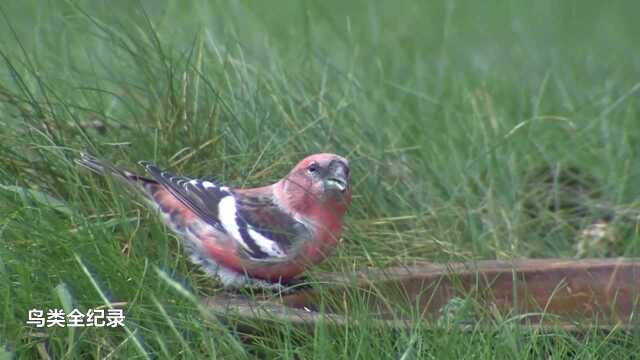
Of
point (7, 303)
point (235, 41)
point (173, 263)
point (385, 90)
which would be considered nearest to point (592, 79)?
point (385, 90)

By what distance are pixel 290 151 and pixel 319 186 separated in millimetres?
627

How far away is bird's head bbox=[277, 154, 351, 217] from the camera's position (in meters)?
4.49

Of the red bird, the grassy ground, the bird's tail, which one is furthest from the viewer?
the bird's tail

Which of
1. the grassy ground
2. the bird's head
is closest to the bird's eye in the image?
the bird's head

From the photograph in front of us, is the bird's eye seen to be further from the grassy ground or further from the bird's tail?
the bird's tail

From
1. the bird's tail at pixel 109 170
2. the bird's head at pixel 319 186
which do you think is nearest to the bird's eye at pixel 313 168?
the bird's head at pixel 319 186

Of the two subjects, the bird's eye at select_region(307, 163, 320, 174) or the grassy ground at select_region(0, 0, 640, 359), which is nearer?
the grassy ground at select_region(0, 0, 640, 359)

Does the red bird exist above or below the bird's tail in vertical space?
below

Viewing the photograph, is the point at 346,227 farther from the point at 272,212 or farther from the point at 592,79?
the point at 592,79

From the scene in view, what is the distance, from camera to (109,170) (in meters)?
4.51

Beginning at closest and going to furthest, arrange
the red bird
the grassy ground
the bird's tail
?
the grassy ground < the red bird < the bird's tail

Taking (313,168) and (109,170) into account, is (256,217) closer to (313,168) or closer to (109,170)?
(313,168)

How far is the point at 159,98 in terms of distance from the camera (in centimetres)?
503

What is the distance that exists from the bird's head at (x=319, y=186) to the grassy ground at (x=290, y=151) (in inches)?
7.4
